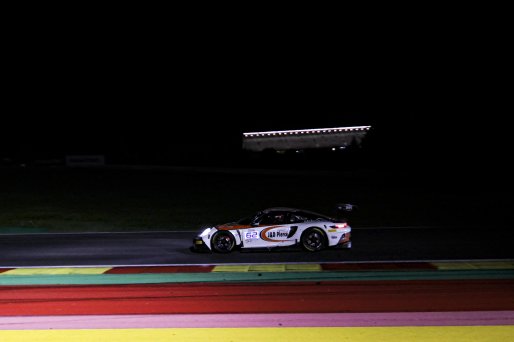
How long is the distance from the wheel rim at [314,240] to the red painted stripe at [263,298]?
4.03 metres

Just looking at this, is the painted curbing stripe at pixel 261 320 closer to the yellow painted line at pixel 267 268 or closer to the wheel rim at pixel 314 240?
the yellow painted line at pixel 267 268

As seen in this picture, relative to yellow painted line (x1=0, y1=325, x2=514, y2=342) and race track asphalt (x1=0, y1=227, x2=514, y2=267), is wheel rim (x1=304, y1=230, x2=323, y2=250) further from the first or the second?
yellow painted line (x1=0, y1=325, x2=514, y2=342)

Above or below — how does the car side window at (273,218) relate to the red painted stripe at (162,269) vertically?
above

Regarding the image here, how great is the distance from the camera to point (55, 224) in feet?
75.0

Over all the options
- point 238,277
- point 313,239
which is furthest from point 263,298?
point 313,239

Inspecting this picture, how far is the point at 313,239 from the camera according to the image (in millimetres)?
14641

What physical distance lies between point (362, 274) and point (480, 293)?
2577mm

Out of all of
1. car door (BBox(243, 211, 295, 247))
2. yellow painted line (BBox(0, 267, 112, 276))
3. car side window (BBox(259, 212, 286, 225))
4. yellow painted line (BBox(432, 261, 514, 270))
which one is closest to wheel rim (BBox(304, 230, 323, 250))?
car door (BBox(243, 211, 295, 247))

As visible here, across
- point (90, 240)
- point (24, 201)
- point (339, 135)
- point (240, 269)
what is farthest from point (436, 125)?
point (240, 269)

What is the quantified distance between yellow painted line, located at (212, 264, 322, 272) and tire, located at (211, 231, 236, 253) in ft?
6.42

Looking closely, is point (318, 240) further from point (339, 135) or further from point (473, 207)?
point (339, 135)

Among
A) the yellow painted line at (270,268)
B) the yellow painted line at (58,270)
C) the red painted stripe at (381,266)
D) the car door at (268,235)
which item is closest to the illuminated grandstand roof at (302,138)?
the car door at (268,235)

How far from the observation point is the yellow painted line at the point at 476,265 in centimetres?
1197

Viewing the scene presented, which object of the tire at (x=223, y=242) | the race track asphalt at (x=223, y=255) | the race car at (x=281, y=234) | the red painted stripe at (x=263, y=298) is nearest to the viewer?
the red painted stripe at (x=263, y=298)
